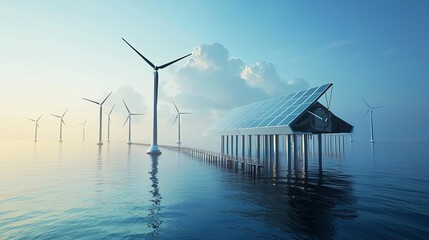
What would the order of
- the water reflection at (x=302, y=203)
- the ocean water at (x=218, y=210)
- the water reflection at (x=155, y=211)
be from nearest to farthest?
the ocean water at (x=218, y=210) < the water reflection at (x=302, y=203) < the water reflection at (x=155, y=211)

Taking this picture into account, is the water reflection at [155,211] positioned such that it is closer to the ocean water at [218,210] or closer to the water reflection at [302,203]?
the ocean water at [218,210]

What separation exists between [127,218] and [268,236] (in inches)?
354

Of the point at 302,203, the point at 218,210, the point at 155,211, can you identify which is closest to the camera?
the point at 155,211

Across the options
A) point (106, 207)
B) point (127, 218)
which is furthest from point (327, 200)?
point (106, 207)

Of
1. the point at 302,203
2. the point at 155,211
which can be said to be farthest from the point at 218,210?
the point at 302,203

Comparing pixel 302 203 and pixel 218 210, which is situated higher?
pixel 302 203

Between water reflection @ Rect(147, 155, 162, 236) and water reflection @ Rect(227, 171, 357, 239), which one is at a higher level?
water reflection @ Rect(227, 171, 357, 239)

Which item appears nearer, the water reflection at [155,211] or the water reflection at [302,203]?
the water reflection at [302,203]

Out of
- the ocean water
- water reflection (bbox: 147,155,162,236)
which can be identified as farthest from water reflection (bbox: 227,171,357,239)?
water reflection (bbox: 147,155,162,236)

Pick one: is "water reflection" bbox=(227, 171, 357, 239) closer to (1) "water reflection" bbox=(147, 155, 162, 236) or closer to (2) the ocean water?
(2) the ocean water

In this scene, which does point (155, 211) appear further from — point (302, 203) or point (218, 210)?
point (302, 203)

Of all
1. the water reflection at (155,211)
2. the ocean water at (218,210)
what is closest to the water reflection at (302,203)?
the ocean water at (218,210)

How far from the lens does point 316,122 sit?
3559 cm

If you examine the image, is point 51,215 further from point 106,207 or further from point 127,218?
point 127,218
